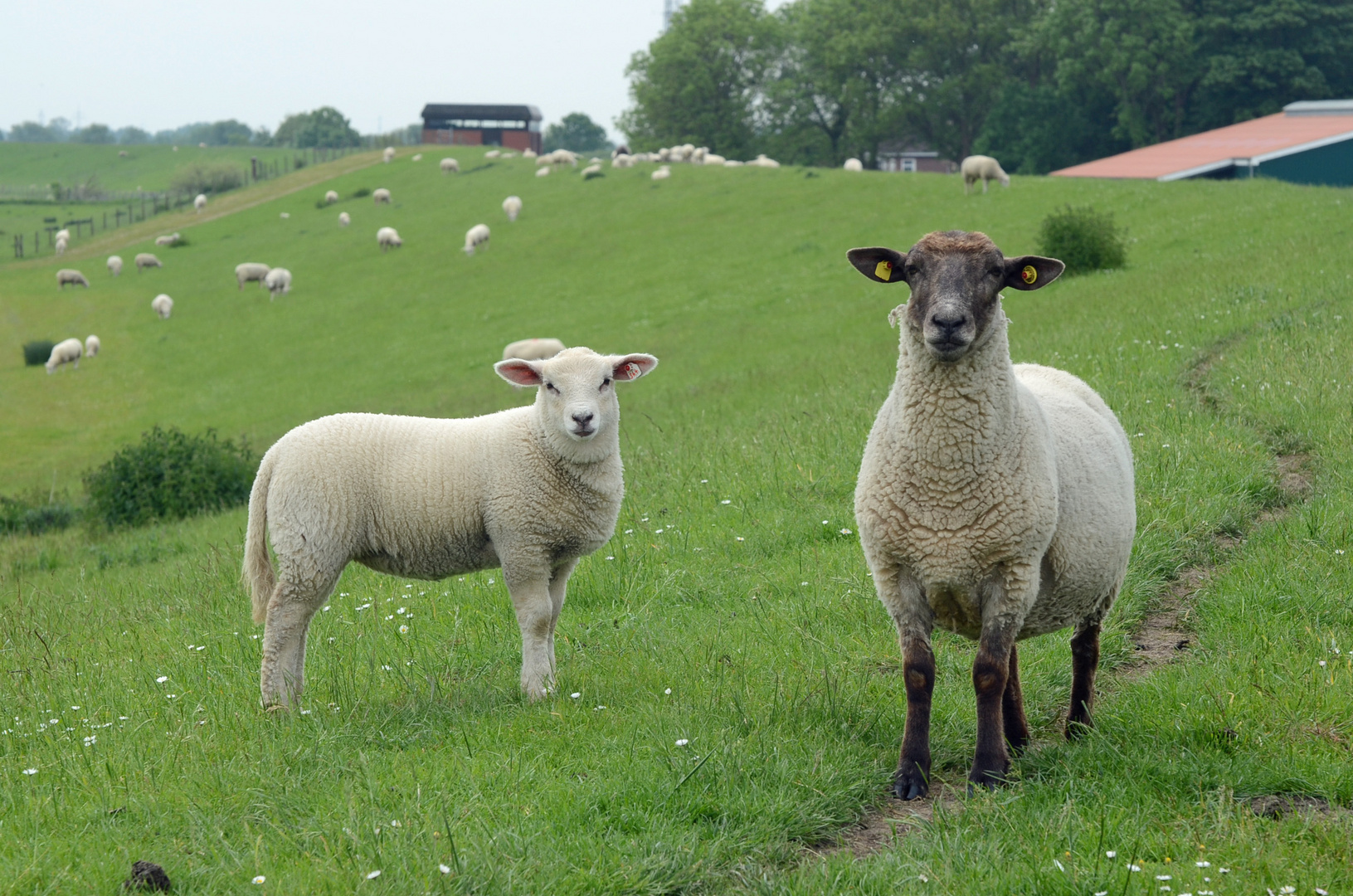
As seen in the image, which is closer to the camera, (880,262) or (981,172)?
(880,262)

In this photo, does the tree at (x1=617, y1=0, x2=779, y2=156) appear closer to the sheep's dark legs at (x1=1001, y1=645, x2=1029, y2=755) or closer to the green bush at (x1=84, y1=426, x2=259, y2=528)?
the green bush at (x1=84, y1=426, x2=259, y2=528)

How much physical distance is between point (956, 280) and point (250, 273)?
42786mm

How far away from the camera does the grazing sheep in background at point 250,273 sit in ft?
139

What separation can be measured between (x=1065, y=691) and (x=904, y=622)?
1481 millimetres

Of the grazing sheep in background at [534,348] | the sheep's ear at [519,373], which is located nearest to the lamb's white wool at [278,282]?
the grazing sheep in background at [534,348]

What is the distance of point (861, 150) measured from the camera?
7338 centimetres

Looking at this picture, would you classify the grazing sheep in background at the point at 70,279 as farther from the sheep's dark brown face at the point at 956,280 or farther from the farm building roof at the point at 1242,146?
the sheep's dark brown face at the point at 956,280

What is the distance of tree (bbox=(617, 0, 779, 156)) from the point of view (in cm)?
7781

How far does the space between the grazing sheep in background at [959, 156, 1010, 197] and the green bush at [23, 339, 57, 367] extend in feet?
96.8

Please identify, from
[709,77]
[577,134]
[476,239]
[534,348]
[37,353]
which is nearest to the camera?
[534,348]

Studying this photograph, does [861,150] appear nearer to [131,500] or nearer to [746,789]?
[131,500]

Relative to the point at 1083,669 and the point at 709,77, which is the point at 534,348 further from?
the point at 709,77

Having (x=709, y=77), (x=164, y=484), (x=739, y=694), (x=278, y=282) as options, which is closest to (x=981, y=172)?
(x=278, y=282)

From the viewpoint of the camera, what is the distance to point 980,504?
4.52 meters
